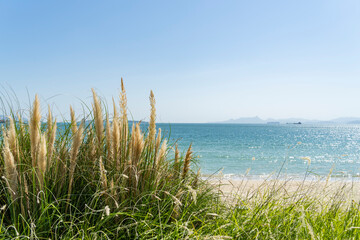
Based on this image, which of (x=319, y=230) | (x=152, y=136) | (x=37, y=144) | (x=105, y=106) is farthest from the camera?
(x=105, y=106)

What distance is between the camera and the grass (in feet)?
6.35

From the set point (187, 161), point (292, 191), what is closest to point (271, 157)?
point (292, 191)

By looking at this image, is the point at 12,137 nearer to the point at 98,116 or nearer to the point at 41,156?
the point at 41,156

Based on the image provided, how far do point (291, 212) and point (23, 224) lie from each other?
2.25 metres

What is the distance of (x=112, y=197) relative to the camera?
6.43 ft

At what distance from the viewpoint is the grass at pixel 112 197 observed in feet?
6.35

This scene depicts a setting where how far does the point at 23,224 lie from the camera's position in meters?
1.94

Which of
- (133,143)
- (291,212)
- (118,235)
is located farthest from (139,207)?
(291,212)

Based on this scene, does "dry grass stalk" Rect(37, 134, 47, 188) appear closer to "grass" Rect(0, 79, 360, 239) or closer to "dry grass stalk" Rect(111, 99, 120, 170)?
"grass" Rect(0, 79, 360, 239)

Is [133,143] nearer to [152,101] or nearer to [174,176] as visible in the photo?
[152,101]

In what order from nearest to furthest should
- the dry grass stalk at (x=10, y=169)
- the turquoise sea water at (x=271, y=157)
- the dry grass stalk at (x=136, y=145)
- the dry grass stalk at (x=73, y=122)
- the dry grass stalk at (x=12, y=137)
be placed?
the dry grass stalk at (x=10, y=169)
the dry grass stalk at (x=12, y=137)
the dry grass stalk at (x=136, y=145)
the dry grass stalk at (x=73, y=122)
the turquoise sea water at (x=271, y=157)

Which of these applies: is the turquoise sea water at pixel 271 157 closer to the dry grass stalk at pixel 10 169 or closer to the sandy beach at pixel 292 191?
the sandy beach at pixel 292 191

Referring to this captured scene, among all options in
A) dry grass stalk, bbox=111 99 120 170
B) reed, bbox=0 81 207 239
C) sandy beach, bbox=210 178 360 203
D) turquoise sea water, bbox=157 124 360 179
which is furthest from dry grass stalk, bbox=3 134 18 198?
sandy beach, bbox=210 178 360 203

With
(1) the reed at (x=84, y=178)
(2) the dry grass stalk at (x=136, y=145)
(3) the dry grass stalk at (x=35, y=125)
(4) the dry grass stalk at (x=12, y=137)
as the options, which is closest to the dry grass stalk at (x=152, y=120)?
(1) the reed at (x=84, y=178)
